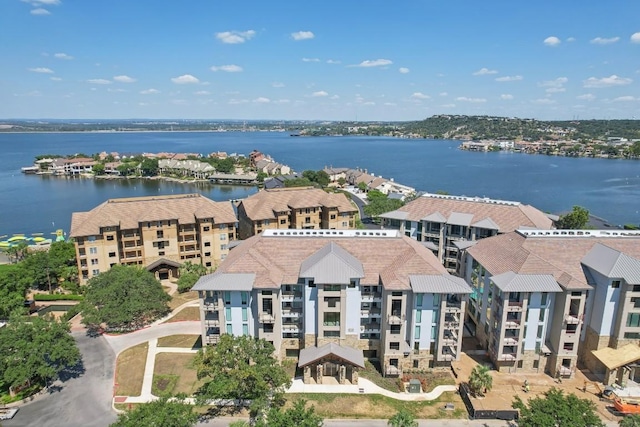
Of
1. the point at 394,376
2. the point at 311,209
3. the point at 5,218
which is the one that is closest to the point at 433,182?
the point at 311,209

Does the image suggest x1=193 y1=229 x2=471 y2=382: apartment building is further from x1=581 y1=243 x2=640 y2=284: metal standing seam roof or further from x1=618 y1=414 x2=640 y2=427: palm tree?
x1=618 y1=414 x2=640 y2=427: palm tree

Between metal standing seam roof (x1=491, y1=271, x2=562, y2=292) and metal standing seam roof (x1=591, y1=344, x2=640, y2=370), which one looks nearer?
metal standing seam roof (x1=591, y1=344, x2=640, y2=370)

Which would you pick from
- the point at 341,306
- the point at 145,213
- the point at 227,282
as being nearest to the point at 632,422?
the point at 341,306

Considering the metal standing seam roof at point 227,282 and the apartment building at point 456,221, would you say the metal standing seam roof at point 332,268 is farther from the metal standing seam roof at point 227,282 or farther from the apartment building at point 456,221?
the apartment building at point 456,221

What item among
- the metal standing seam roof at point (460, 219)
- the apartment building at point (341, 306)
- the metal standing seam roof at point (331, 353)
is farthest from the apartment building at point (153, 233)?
the metal standing seam roof at point (460, 219)

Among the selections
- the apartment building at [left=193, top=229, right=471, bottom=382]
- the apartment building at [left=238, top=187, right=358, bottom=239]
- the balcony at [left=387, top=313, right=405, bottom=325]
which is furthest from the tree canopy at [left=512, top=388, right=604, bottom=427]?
the apartment building at [left=238, top=187, right=358, bottom=239]

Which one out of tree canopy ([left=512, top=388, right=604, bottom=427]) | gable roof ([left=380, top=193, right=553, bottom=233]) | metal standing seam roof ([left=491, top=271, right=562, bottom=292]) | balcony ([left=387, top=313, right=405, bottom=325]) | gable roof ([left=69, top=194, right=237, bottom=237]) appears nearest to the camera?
tree canopy ([left=512, top=388, right=604, bottom=427])
